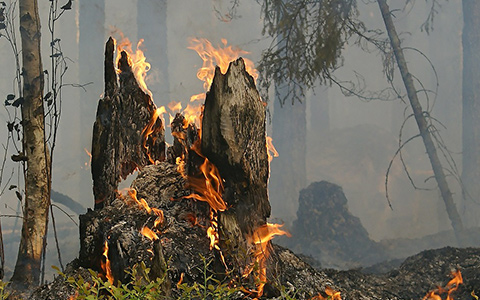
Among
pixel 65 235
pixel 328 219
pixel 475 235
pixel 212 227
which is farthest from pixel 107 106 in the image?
pixel 65 235

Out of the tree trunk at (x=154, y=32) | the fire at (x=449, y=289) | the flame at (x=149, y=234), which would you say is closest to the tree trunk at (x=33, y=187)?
the flame at (x=149, y=234)

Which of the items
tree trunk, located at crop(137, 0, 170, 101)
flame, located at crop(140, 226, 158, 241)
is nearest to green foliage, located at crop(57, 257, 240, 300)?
flame, located at crop(140, 226, 158, 241)

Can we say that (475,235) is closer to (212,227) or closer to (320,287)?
(320,287)

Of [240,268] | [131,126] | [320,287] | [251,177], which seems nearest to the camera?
[240,268]

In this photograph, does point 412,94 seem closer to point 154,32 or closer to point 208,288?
point 208,288

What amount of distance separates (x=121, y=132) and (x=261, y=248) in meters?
1.75

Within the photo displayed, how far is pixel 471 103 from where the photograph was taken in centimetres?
1486

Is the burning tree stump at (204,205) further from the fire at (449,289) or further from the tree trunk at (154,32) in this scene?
the tree trunk at (154,32)

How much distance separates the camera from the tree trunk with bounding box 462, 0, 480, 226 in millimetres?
14430

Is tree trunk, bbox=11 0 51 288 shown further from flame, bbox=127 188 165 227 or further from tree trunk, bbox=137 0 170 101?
tree trunk, bbox=137 0 170 101

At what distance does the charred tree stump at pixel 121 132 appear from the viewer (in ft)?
14.7

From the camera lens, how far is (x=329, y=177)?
28.4 m

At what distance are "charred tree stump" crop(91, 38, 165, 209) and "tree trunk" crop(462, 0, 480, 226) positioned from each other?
11743 millimetres

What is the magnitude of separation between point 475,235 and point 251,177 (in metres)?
10.6
